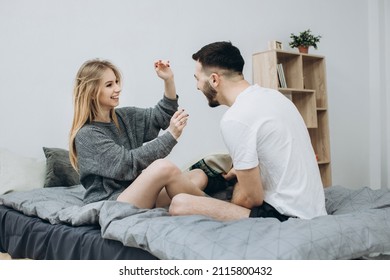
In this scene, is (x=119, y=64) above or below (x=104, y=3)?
below

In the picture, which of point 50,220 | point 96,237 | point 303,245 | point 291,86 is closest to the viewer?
point 303,245

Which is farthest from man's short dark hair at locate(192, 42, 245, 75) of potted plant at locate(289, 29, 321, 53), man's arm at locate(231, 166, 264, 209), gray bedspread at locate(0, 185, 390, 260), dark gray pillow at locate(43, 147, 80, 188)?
potted plant at locate(289, 29, 321, 53)

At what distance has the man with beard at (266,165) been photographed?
4.17 feet

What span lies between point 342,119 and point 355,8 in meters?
1.01

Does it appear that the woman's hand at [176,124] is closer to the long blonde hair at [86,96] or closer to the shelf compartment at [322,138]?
the long blonde hair at [86,96]

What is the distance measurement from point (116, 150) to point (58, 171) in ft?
2.37

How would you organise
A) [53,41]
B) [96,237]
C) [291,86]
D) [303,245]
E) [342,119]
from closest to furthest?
[303,245]
[96,237]
[53,41]
[291,86]
[342,119]

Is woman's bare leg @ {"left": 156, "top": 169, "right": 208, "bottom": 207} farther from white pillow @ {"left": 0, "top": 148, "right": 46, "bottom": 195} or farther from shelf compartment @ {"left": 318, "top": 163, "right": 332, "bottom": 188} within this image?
shelf compartment @ {"left": 318, "top": 163, "right": 332, "bottom": 188}

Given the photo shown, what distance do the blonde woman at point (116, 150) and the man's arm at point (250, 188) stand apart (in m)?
0.24

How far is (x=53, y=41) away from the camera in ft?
7.74

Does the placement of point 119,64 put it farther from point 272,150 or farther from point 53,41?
point 272,150

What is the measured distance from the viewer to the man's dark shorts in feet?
4.32

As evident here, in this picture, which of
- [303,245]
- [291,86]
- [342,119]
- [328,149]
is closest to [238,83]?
[303,245]

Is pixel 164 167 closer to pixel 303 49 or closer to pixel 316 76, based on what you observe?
pixel 303 49
